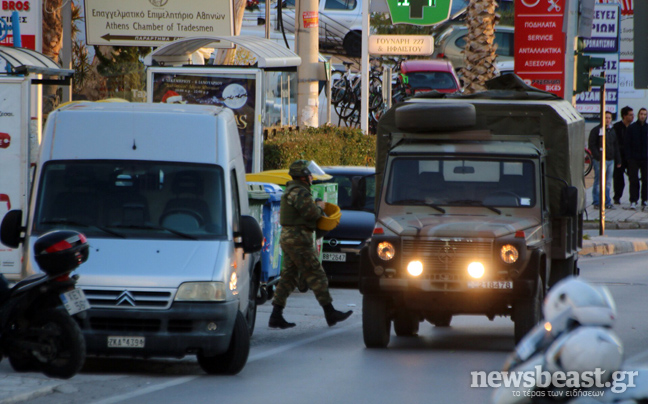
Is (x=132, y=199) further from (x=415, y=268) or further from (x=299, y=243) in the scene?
(x=299, y=243)

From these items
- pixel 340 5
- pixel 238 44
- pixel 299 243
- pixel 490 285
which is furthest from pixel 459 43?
pixel 490 285

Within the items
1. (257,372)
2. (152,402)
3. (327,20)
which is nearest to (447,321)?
(257,372)

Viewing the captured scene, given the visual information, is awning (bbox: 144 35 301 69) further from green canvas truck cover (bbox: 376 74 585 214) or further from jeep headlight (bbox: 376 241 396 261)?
jeep headlight (bbox: 376 241 396 261)

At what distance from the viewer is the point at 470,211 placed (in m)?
10.9

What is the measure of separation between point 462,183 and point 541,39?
10622mm

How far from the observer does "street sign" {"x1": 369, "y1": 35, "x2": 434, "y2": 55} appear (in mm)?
23578

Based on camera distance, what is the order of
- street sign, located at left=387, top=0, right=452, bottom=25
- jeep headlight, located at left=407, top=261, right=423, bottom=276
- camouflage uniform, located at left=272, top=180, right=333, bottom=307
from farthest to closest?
street sign, located at left=387, top=0, right=452, bottom=25
camouflage uniform, located at left=272, top=180, right=333, bottom=307
jeep headlight, located at left=407, top=261, right=423, bottom=276

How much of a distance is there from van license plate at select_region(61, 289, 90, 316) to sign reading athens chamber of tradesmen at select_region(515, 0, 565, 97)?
15737mm

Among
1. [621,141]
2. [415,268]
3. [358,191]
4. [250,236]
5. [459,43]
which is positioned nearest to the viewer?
[250,236]

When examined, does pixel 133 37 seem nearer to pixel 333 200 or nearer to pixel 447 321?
pixel 333 200

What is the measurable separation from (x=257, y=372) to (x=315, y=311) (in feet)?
14.8

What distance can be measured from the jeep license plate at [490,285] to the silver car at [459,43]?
32.9m

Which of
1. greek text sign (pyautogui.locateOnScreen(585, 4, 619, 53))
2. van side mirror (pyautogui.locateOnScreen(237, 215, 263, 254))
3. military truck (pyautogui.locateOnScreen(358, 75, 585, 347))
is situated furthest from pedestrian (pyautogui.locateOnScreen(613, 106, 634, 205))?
van side mirror (pyautogui.locateOnScreen(237, 215, 263, 254))

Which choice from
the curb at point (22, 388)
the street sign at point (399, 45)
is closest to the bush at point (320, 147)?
the street sign at point (399, 45)
